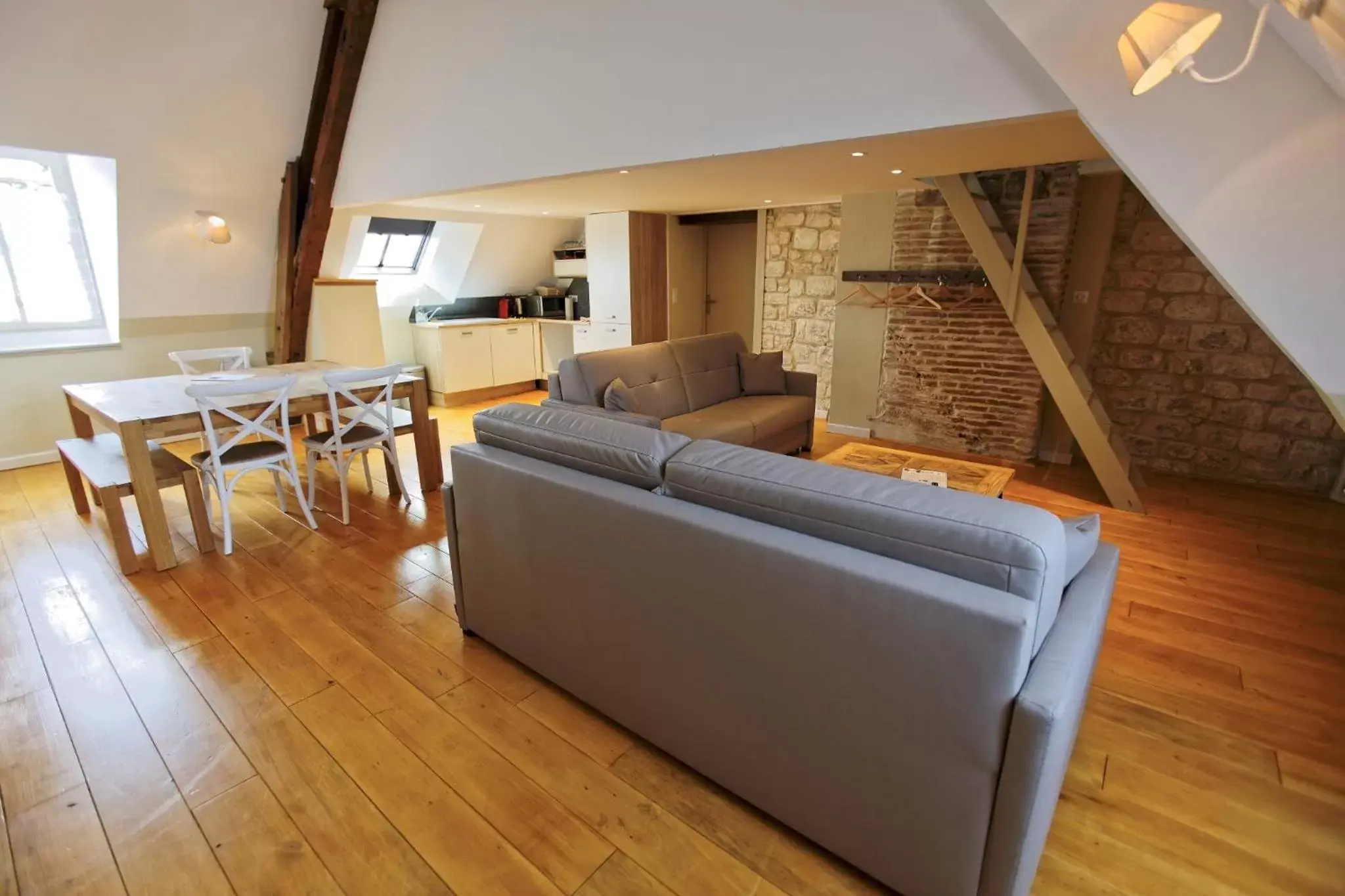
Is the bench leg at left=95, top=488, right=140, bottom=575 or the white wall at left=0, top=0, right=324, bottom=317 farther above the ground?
the white wall at left=0, top=0, right=324, bottom=317

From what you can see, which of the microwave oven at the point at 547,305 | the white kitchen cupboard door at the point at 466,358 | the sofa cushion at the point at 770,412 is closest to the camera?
the sofa cushion at the point at 770,412

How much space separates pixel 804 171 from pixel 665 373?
149 centimetres

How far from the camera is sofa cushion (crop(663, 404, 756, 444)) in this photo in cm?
366

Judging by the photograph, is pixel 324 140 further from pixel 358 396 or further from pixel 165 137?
pixel 358 396

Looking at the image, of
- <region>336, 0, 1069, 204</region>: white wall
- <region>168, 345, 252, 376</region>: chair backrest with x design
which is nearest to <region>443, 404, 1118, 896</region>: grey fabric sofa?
<region>336, 0, 1069, 204</region>: white wall

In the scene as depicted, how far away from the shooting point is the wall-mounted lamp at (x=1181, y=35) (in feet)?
4.19

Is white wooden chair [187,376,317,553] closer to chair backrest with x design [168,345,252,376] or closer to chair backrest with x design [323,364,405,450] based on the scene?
chair backrest with x design [323,364,405,450]

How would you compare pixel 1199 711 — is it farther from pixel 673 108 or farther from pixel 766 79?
pixel 673 108

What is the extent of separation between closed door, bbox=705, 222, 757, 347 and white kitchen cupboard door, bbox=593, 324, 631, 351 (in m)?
1.10

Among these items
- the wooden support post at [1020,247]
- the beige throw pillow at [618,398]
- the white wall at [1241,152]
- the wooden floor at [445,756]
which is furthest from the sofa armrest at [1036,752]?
the wooden support post at [1020,247]

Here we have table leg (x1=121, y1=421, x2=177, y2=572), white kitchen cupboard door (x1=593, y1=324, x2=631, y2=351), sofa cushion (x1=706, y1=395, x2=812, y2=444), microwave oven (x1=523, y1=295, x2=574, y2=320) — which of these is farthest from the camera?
microwave oven (x1=523, y1=295, x2=574, y2=320)

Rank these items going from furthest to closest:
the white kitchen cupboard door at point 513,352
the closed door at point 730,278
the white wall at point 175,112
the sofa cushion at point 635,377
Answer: the white kitchen cupboard door at point 513,352, the closed door at point 730,278, the sofa cushion at point 635,377, the white wall at point 175,112

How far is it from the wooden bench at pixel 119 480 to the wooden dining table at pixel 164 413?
0.09 meters

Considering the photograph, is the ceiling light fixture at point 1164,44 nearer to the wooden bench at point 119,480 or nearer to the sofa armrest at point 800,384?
the sofa armrest at point 800,384
